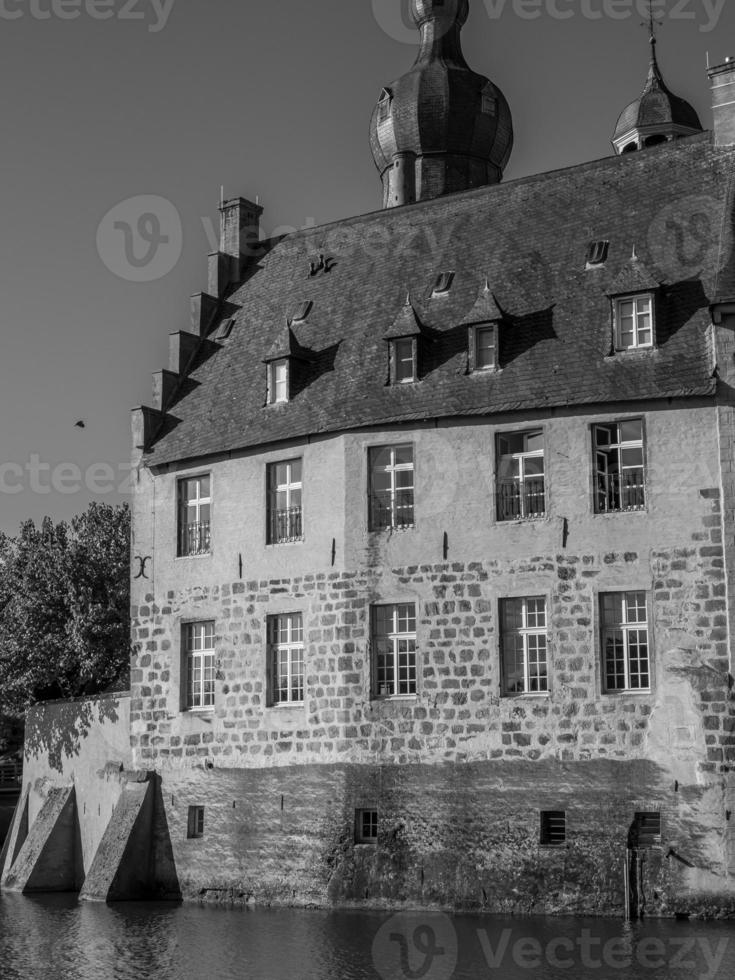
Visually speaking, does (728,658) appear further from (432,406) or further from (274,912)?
(274,912)

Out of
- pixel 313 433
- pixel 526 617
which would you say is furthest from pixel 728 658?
pixel 313 433

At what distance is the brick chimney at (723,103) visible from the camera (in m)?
28.5

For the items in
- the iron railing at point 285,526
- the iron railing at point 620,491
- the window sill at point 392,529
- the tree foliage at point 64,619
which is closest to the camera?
the iron railing at point 620,491

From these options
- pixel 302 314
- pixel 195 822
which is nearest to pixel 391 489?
pixel 302 314

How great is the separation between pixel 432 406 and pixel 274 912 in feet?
31.0

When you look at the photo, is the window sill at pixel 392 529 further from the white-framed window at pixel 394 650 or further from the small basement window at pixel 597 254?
the small basement window at pixel 597 254

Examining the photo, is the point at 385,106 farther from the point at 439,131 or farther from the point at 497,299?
the point at 497,299

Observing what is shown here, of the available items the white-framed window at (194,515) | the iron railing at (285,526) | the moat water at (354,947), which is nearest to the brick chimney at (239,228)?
the white-framed window at (194,515)

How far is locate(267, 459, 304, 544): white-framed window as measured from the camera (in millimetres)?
29125

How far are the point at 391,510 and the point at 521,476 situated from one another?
100 inches

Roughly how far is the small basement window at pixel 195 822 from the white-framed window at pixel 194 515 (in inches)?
197

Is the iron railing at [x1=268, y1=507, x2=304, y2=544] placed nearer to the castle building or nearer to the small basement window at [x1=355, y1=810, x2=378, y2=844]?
the castle building

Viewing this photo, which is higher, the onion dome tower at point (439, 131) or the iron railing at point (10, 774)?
the onion dome tower at point (439, 131)

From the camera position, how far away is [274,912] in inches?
1061
